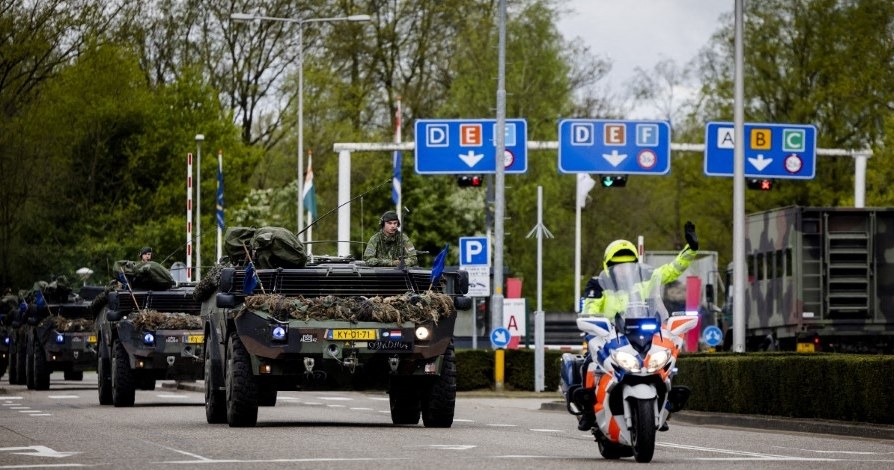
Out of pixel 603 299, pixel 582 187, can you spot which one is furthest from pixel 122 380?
pixel 582 187

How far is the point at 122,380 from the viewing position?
2708 cm

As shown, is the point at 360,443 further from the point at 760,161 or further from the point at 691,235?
the point at 760,161

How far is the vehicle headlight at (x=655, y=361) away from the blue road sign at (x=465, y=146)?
25897 millimetres

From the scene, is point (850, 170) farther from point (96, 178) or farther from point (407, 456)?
point (407, 456)

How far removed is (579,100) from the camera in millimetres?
72438

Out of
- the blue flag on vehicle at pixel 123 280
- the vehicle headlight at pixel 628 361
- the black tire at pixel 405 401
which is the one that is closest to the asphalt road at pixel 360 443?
the black tire at pixel 405 401

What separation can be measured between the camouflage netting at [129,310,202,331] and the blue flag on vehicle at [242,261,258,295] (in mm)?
7521

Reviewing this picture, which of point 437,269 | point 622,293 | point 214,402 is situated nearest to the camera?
point 622,293

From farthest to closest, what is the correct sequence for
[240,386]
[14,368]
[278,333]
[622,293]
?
[14,368] < [240,386] < [278,333] < [622,293]

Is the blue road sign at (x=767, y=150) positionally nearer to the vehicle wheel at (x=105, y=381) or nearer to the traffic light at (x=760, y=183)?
the traffic light at (x=760, y=183)

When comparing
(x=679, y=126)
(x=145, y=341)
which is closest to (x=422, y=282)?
(x=145, y=341)

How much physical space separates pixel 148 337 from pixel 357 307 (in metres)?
7.80

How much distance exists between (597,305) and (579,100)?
5743 cm

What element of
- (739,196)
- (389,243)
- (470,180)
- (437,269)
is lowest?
(437,269)
